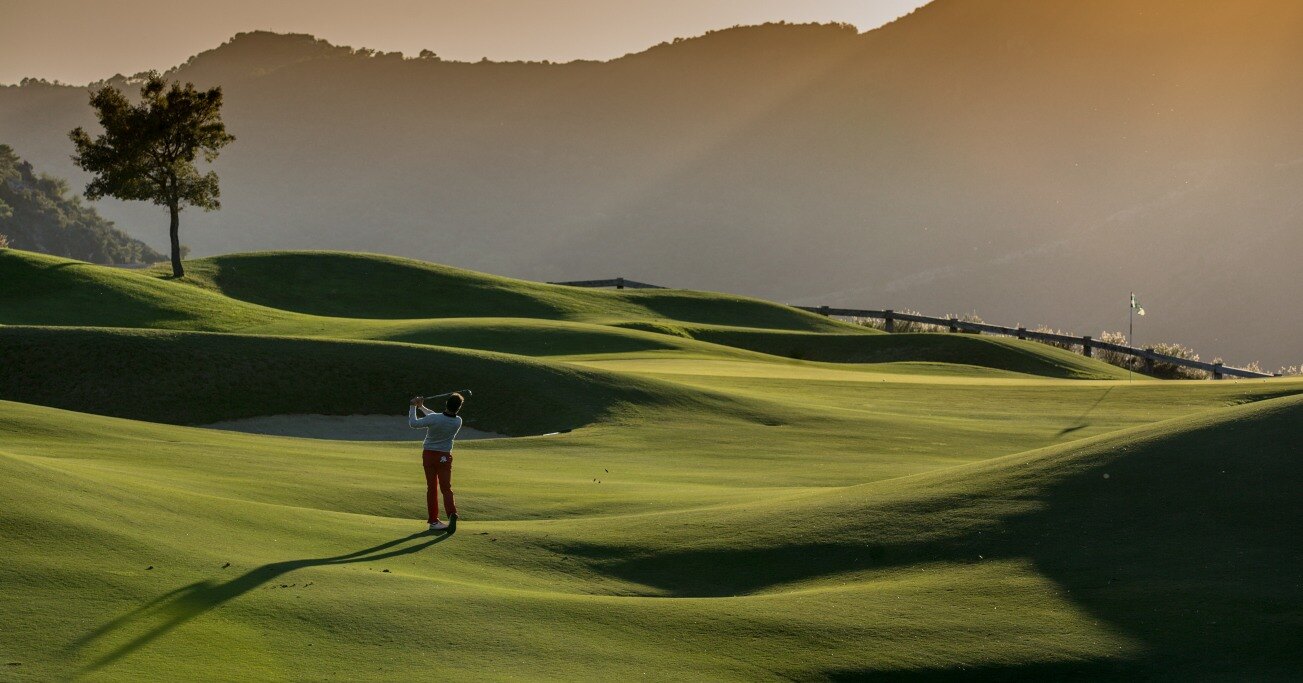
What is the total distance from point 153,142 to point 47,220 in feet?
326

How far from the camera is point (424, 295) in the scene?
68.1m

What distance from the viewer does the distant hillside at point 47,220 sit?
477 ft

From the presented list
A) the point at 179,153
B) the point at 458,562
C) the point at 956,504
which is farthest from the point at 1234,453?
the point at 179,153

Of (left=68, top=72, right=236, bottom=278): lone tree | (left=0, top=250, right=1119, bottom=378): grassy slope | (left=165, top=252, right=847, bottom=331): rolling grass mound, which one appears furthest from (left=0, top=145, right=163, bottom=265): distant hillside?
(left=68, top=72, right=236, bottom=278): lone tree

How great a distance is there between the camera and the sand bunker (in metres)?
32.2

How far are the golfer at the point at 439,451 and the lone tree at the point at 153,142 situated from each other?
46.5 meters

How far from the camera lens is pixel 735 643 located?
500 inches

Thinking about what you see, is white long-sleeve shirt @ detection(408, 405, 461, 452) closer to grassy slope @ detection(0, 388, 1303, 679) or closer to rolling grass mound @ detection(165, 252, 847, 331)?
grassy slope @ detection(0, 388, 1303, 679)

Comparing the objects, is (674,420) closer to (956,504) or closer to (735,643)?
(956,504)

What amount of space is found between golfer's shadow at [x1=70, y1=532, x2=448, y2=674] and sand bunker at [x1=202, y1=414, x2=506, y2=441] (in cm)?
1787

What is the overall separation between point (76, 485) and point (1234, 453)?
1307 centimetres

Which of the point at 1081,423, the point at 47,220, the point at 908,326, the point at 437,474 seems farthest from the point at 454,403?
the point at 47,220

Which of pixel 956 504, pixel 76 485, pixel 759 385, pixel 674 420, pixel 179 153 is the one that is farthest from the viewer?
pixel 179 153

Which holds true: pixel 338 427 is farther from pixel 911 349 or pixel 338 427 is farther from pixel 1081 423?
pixel 911 349
